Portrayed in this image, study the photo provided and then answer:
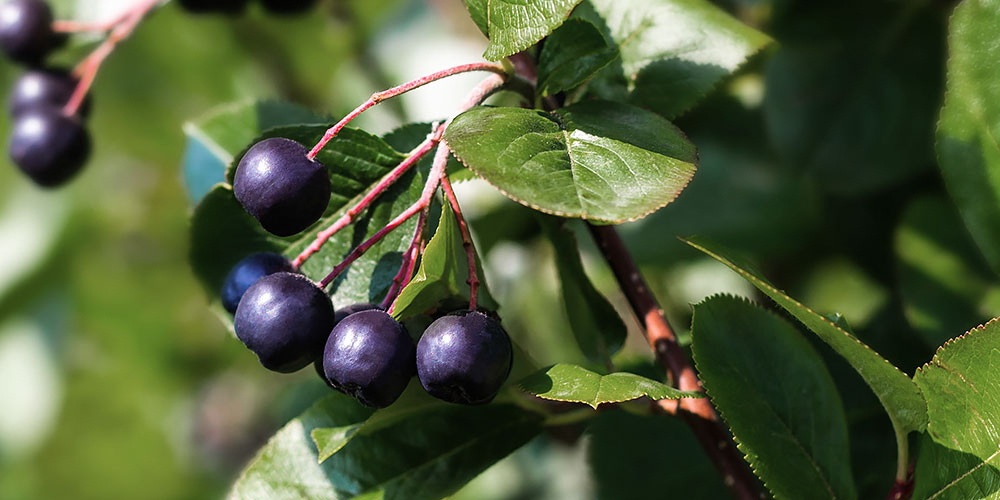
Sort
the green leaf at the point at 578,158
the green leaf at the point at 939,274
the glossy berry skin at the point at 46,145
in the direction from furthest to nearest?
the glossy berry skin at the point at 46,145 → the green leaf at the point at 939,274 → the green leaf at the point at 578,158

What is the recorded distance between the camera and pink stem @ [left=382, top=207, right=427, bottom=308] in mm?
822

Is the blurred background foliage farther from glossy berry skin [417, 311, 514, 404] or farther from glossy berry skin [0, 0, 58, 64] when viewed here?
glossy berry skin [417, 311, 514, 404]

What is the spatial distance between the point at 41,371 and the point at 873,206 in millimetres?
2043

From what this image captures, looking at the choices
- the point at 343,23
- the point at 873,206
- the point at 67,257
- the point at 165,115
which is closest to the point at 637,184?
the point at 873,206

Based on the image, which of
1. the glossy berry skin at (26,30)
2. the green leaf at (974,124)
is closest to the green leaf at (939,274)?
the green leaf at (974,124)

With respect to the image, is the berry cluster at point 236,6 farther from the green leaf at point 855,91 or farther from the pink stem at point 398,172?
the green leaf at point 855,91

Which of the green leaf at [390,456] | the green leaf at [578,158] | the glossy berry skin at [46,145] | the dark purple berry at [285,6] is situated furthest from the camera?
the dark purple berry at [285,6]

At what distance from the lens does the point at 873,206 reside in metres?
1.61

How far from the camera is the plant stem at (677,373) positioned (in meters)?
0.95

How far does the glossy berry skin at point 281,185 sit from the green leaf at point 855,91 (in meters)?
0.92

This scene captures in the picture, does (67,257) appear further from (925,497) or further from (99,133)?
(925,497)

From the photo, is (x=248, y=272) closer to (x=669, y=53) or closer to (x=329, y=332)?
(x=329, y=332)

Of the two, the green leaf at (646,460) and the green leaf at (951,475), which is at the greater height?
the green leaf at (951,475)

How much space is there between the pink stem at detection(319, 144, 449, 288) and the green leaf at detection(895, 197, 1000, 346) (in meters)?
0.68
